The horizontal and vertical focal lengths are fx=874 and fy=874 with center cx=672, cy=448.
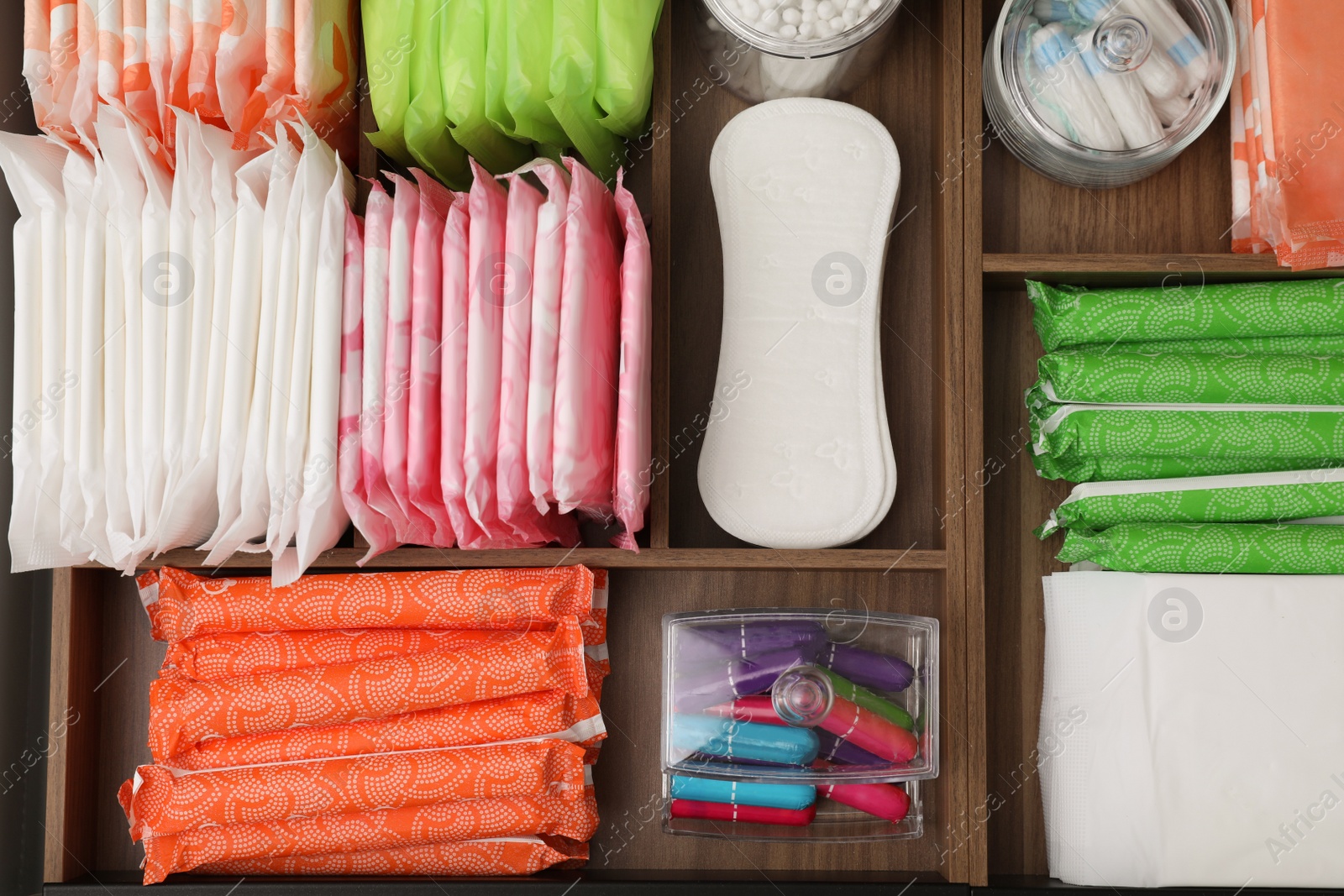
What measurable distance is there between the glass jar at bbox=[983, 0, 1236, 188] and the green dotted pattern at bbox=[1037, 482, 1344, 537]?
42 cm

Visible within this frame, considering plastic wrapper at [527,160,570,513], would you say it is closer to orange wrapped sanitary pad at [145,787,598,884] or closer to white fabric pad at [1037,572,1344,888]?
orange wrapped sanitary pad at [145,787,598,884]

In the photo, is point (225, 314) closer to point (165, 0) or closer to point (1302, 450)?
point (165, 0)

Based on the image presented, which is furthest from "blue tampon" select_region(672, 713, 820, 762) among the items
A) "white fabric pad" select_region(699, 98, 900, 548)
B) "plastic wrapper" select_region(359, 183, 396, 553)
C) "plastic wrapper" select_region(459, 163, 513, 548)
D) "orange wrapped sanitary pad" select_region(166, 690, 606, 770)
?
"plastic wrapper" select_region(359, 183, 396, 553)

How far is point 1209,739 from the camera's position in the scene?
1030 millimetres

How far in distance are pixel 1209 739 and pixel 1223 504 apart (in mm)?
283

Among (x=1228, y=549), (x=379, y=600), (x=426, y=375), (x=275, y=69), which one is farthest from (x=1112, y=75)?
(x=379, y=600)

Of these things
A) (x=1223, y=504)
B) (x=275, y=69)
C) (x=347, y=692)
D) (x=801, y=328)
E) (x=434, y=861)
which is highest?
(x=275, y=69)

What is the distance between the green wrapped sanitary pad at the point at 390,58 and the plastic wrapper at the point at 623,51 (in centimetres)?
23

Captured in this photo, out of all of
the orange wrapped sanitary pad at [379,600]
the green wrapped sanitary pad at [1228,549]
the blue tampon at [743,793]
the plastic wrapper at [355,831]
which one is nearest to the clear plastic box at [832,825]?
the blue tampon at [743,793]

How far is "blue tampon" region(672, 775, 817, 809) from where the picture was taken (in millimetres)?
1050

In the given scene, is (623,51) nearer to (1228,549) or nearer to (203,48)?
(203,48)

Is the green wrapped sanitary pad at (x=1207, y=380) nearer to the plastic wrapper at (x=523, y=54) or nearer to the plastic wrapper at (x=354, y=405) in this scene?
Result: the plastic wrapper at (x=523, y=54)

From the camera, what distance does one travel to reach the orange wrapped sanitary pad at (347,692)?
1066mm

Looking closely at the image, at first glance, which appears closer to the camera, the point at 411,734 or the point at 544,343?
the point at 544,343
